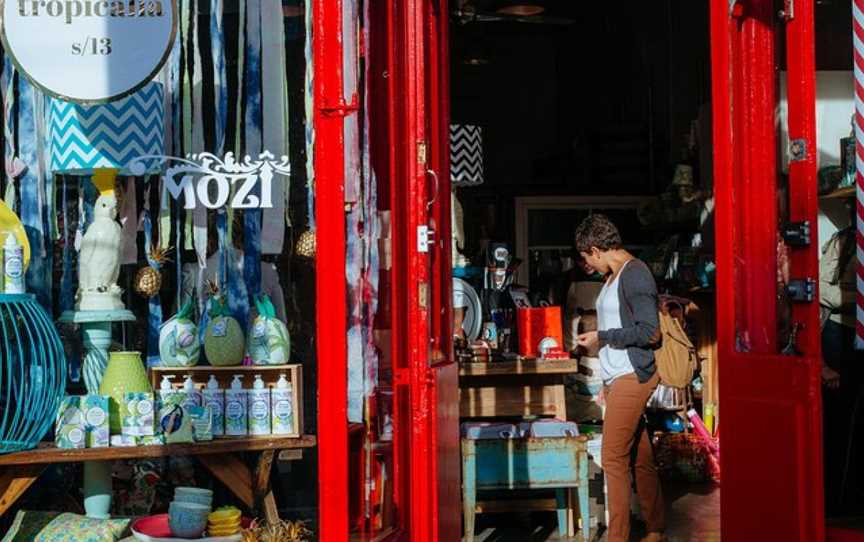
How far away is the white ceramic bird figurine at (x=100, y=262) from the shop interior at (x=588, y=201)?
245 cm

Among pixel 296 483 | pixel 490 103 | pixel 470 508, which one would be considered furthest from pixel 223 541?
pixel 490 103

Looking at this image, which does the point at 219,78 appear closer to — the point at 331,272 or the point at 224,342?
the point at 224,342

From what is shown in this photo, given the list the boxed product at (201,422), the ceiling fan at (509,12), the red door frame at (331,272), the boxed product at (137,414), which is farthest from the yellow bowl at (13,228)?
the ceiling fan at (509,12)

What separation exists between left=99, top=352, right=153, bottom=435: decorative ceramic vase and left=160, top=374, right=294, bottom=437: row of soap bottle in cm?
14

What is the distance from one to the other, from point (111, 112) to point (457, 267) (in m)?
3.08

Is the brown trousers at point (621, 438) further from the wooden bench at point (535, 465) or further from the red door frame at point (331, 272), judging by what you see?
the red door frame at point (331, 272)

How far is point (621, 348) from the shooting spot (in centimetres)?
643

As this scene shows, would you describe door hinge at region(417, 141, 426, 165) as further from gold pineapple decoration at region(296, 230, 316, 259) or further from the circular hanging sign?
gold pineapple decoration at region(296, 230, 316, 259)

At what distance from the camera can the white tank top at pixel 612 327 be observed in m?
6.46

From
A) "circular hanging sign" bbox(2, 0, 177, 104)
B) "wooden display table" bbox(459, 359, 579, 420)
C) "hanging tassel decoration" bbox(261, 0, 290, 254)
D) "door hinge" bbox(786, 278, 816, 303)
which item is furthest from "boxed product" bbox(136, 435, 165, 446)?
"door hinge" bbox(786, 278, 816, 303)

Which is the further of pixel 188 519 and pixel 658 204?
pixel 658 204

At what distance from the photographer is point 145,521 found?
5.43 meters

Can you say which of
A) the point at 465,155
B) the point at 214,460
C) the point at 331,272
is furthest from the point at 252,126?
the point at 465,155

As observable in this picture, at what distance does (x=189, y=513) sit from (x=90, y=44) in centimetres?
204
